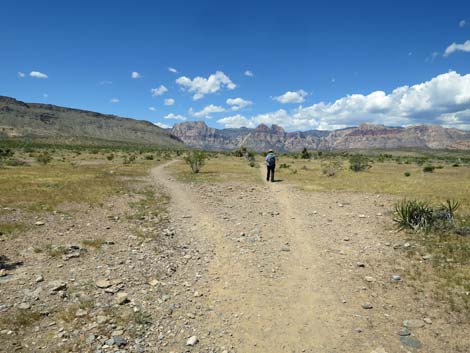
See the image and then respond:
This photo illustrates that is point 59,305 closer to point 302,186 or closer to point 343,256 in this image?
point 343,256

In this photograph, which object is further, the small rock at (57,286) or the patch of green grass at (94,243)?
the patch of green grass at (94,243)

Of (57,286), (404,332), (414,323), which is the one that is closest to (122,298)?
(57,286)

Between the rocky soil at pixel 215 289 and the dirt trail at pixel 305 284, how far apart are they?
0.03 m

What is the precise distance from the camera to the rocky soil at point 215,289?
193 inches

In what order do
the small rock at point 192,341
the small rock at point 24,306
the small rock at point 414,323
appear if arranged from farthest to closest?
the small rock at point 24,306, the small rock at point 414,323, the small rock at point 192,341

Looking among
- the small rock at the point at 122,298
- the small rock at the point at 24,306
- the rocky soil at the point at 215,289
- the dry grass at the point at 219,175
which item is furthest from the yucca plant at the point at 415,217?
the dry grass at the point at 219,175

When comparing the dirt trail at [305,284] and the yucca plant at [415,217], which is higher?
the yucca plant at [415,217]

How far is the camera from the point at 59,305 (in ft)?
18.6

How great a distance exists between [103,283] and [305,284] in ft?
14.0

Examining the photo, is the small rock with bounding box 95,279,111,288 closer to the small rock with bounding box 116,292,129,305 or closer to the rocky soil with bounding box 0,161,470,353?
the rocky soil with bounding box 0,161,470,353

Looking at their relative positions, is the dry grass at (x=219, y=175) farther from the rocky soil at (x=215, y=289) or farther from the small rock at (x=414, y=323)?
the small rock at (x=414, y=323)

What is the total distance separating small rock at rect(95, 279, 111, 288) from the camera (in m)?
6.44

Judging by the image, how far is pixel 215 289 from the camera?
260 inches

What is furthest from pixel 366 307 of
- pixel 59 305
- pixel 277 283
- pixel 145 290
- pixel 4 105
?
pixel 4 105
